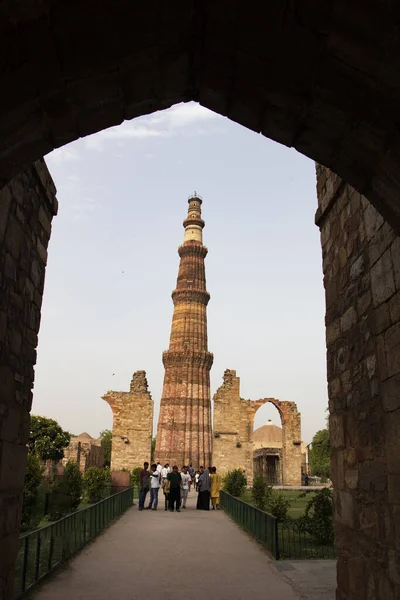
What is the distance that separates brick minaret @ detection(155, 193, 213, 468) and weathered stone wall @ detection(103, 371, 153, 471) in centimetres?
237

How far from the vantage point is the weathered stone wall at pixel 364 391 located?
3.10m

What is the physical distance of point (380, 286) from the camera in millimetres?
3377

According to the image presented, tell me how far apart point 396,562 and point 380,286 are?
1.68 meters

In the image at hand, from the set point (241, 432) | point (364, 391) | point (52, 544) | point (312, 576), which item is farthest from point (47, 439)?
point (364, 391)

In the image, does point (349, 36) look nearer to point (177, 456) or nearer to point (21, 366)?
point (21, 366)

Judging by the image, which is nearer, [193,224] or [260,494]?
[260,494]

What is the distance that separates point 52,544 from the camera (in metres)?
6.35

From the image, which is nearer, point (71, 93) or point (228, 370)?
point (71, 93)

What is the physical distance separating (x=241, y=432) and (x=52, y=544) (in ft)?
91.9

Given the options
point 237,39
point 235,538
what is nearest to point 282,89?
point 237,39

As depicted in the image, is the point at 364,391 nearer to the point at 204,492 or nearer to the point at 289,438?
the point at 204,492

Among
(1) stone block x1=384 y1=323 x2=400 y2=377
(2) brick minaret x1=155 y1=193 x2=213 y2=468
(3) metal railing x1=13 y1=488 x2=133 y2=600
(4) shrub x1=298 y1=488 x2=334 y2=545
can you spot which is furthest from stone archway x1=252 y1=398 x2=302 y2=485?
(1) stone block x1=384 y1=323 x2=400 y2=377

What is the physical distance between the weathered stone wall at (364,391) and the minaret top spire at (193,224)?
1419 inches

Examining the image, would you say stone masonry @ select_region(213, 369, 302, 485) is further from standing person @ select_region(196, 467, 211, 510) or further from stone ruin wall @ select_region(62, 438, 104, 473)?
standing person @ select_region(196, 467, 211, 510)
